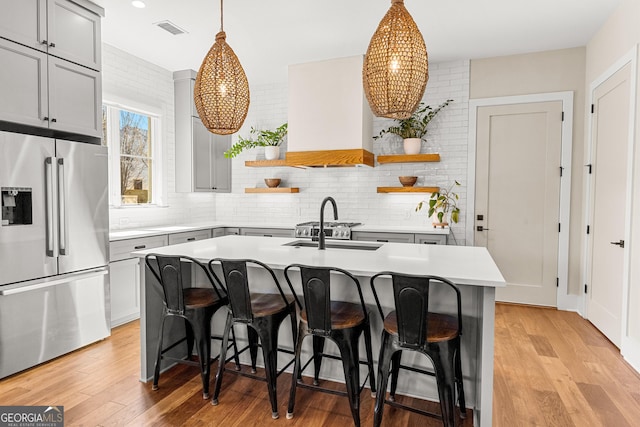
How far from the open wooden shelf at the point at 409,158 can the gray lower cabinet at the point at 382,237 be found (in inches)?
36.4

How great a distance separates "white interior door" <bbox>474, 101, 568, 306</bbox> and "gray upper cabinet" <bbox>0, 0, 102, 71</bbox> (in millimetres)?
4007

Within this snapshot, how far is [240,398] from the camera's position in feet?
8.02

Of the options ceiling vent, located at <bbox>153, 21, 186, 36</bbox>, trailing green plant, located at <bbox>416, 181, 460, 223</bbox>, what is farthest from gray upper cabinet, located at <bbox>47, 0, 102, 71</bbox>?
trailing green plant, located at <bbox>416, 181, 460, 223</bbox>

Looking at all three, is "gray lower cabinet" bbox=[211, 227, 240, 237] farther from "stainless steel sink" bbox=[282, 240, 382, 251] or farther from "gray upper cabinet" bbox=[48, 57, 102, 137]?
"stainless steel sink" bbox=[282, 240, 382, 251]

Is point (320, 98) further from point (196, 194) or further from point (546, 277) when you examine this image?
point (546, 277)

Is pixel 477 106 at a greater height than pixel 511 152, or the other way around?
pixel 477 106

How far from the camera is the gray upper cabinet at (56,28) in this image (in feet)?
8.95

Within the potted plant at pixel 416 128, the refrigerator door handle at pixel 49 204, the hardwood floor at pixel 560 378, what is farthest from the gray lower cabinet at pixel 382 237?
the refrigerator door handle at pixel 49 204

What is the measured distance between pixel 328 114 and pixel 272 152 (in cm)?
151

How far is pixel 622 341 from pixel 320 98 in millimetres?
3372

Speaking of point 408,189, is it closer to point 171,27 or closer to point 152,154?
point 171,27

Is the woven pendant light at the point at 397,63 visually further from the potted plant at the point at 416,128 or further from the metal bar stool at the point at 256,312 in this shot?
the potted plant at the point at 416,128

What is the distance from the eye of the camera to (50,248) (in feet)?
9.70

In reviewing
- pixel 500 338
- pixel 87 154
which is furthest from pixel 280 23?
pixel 500 338
